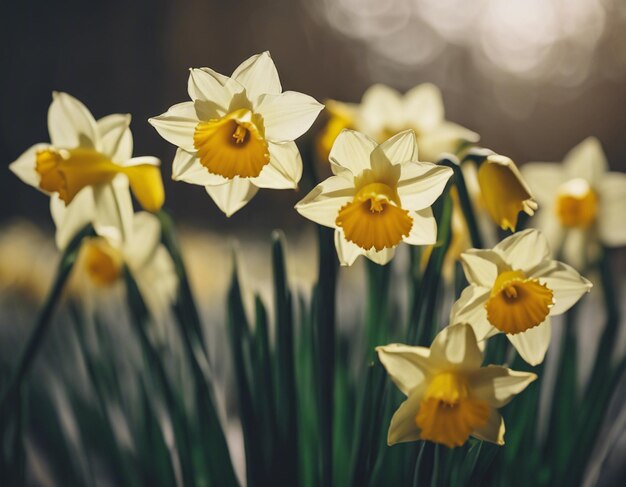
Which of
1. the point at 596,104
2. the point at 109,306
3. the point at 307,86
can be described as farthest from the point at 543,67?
the point at 109,306

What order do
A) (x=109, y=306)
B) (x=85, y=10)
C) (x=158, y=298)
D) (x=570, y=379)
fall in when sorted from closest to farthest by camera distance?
(x=570, y=379) → (x=158, y=298) → (x=109, y=306) → (x=85, y=10)

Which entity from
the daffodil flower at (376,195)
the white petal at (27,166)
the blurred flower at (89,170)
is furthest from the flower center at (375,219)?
the white petal at (27,166)

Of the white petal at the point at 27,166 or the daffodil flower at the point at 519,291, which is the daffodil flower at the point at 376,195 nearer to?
the daffodil flower at the point at 519,291

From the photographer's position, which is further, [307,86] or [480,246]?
[307,86]

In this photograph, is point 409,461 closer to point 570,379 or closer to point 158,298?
point 570,379

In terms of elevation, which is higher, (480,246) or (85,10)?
(85,10)

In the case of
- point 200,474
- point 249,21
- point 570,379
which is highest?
point 249,21

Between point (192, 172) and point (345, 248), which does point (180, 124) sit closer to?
point (192, 172)
